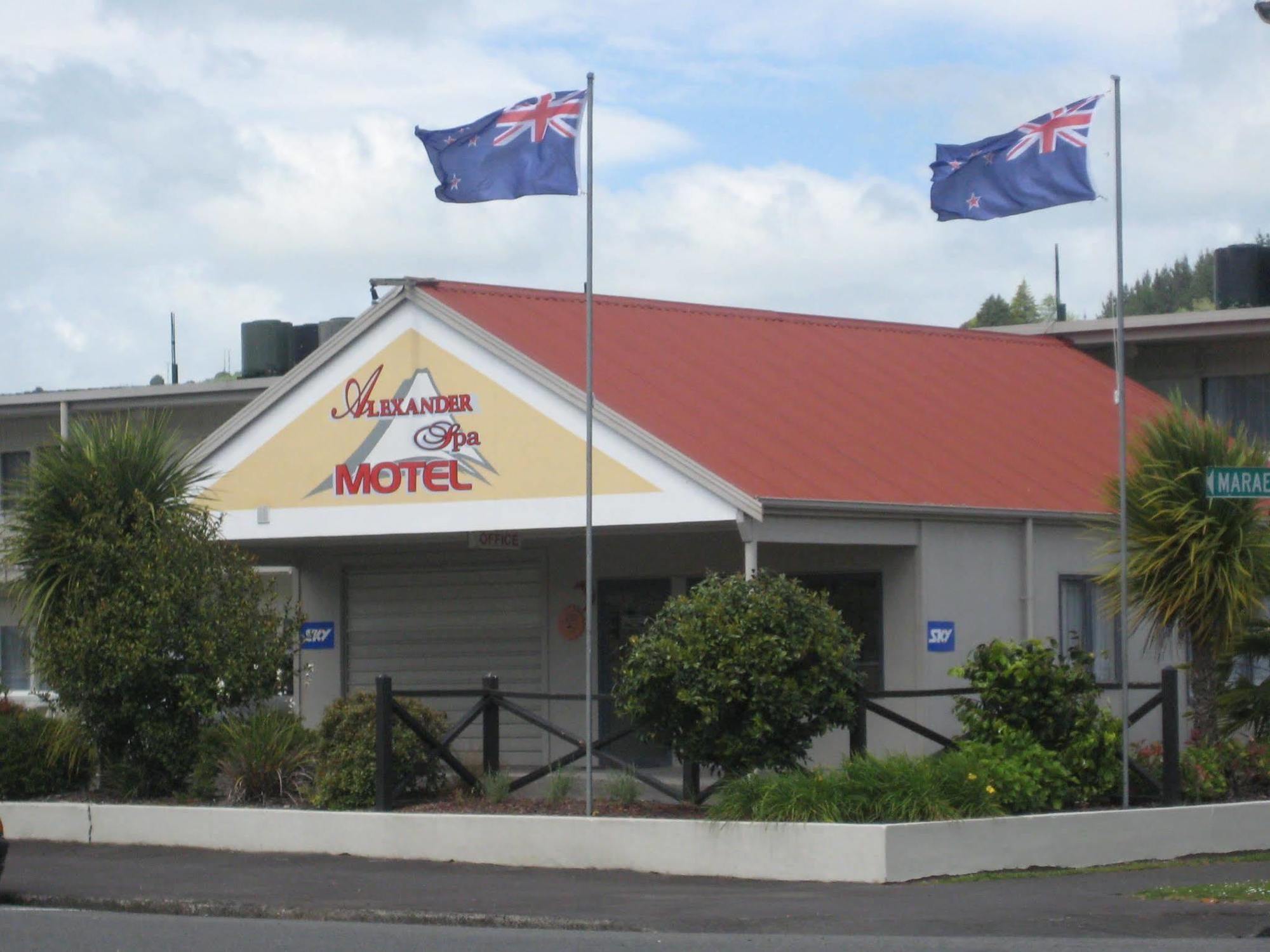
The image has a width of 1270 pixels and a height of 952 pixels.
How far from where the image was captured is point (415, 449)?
19.2m

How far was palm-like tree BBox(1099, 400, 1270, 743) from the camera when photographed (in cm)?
1689

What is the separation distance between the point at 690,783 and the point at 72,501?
6688 mm

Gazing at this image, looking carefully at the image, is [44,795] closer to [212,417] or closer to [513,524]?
[513,524]

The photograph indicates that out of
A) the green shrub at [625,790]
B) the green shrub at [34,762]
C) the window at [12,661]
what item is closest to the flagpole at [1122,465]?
the green shrub at [625,790]

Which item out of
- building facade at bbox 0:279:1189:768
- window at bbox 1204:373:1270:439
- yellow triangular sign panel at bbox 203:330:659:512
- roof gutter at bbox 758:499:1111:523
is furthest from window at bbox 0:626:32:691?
window at bbox 1204:373:1270:439

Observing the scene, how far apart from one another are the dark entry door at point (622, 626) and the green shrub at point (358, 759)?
390 cm

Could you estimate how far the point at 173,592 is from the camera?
59.1 feet

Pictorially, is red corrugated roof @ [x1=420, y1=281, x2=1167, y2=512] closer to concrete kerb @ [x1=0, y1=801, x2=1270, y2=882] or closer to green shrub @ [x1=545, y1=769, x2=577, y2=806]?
green shrub @ [x1=545, y1=769, x2=577, y2=806]

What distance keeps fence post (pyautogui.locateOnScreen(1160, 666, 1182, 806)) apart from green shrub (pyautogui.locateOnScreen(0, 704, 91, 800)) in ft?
34.5

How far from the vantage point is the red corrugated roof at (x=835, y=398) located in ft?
60.2

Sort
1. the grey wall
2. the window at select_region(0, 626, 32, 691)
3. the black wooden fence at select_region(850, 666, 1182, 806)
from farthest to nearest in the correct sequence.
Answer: the window at select_region(0, 626, 32, 691) < the grey wall < the black wooden fence at select_region(850, 666, 1182, 806)

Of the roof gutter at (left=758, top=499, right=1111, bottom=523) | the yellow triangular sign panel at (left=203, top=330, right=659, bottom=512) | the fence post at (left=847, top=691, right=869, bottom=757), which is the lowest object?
the fence post at (left=847, top=691, right=869, bottom=757)

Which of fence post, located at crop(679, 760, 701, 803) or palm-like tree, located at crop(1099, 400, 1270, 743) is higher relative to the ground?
palm-like tree, located at crop(1099, 400, 1270, 743)

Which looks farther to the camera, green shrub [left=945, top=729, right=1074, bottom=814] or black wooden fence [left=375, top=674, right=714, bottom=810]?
black wooden fence [left=375, top=674, right=714, bottom=810]
